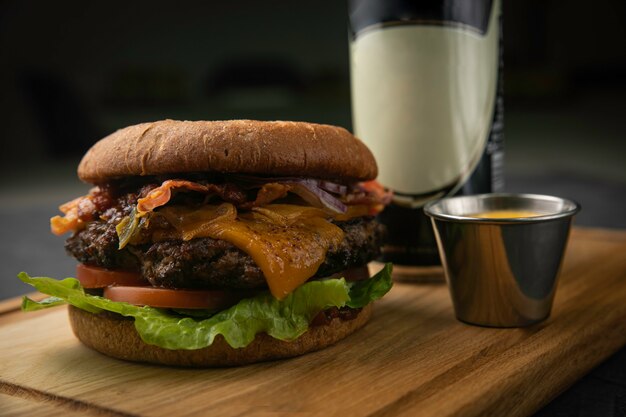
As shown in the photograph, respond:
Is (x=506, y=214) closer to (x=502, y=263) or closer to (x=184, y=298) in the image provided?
(x=502, y=263)

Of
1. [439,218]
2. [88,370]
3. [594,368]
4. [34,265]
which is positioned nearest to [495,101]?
[439,218]

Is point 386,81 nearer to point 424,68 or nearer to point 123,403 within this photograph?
point 424,68

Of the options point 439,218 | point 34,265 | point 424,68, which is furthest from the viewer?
point 34,265

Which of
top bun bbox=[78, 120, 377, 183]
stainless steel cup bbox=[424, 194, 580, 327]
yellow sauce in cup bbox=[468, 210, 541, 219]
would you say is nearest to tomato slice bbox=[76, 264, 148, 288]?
top bun bbox=[78, 120, 377, 183]

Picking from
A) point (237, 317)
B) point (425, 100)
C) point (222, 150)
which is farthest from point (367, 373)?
point (425, 100)

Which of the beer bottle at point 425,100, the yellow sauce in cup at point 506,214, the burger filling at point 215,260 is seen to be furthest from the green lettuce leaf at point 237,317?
the beer bottle at point 425,100

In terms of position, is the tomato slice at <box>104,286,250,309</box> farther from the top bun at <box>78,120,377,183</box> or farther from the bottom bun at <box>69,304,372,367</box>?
the top bun at <box>78,120,377,183</box>
